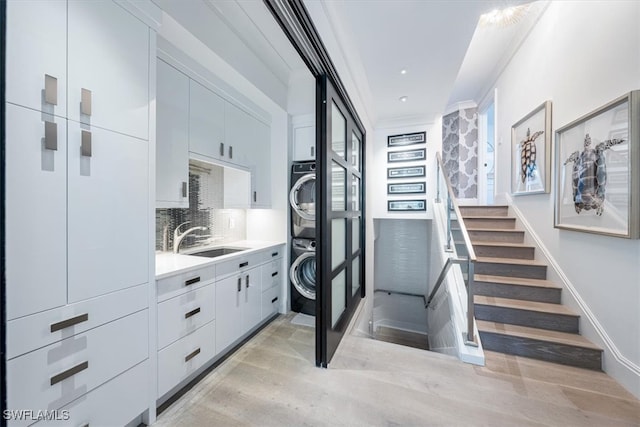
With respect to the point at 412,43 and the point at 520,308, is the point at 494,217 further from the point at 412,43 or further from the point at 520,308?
the point at 412,43

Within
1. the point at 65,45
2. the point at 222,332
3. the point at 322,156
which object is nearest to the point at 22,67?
the point at 65,45

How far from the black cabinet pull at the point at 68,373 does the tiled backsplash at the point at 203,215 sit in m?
1.15

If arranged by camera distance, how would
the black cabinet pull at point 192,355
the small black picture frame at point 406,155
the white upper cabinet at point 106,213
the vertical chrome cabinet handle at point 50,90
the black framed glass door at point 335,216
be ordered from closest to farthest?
the vertical chrome cabinet handle at point 50,90 → the white upper cabinet at point 106,213 → the black cabinet pull at point 192,355 → the black framed glass door at point 335,216 → the small black picture frame at point 406,155

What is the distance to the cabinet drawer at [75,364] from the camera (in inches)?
34.5

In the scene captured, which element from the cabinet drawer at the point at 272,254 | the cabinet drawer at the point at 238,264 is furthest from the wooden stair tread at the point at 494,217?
the cabinet drawer at the point at 238,264

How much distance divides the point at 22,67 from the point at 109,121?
11.9 inches

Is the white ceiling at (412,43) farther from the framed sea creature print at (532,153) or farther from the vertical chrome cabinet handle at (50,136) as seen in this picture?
the vertical chrome cabinet handle at (50,136)

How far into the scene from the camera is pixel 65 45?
0.98 m

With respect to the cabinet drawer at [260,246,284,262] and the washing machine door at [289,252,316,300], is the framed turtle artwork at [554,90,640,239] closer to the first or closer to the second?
the washing machine door at [289,252,316,300]

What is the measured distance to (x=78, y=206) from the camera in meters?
1.03

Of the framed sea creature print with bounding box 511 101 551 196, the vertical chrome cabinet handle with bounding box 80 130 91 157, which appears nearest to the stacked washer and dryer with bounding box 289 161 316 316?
the vertical chrome cabinet handle with bounding box 80 130 91 157

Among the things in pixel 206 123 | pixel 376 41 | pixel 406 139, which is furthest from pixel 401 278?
pixel 206 123

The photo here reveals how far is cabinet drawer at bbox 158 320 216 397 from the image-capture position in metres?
1.45

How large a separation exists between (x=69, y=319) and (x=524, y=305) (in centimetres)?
333
